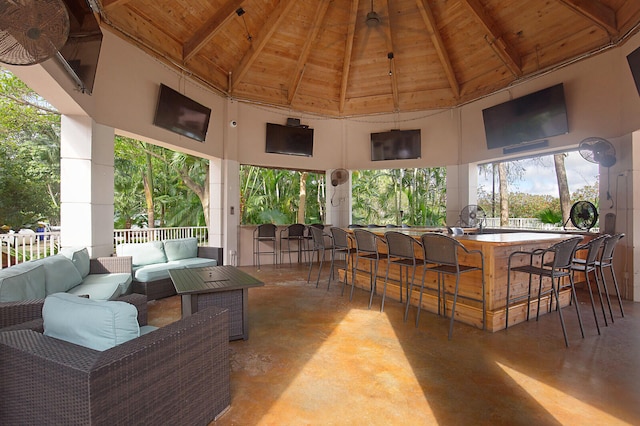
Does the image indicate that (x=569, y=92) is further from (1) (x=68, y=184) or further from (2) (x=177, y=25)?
(1) (x=68, y=184)

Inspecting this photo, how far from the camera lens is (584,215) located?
488cm

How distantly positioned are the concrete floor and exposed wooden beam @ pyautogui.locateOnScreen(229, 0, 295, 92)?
16.3ft

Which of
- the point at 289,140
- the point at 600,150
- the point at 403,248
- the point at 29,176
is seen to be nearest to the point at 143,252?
the point at 403,248

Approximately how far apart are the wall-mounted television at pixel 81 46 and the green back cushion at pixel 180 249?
231 cm

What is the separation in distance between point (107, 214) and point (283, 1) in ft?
15.1

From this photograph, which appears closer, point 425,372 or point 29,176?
point 425,372

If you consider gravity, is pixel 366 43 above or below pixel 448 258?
above

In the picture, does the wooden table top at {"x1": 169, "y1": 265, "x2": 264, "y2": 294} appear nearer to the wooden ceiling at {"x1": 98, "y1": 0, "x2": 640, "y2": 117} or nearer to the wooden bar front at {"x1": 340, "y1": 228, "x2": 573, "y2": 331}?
the wooden bar front at {"x1": 340, "y1": 228, "x2": 573, "y2": 331}

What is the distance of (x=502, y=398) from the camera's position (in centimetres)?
197

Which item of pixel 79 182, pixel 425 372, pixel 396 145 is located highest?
pixel 396 145

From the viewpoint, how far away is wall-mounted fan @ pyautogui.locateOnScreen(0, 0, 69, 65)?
1.86 meters

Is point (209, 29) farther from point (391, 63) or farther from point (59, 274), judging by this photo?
point (59, 274)

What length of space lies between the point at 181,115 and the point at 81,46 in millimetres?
2209

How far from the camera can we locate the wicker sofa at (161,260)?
400cm
